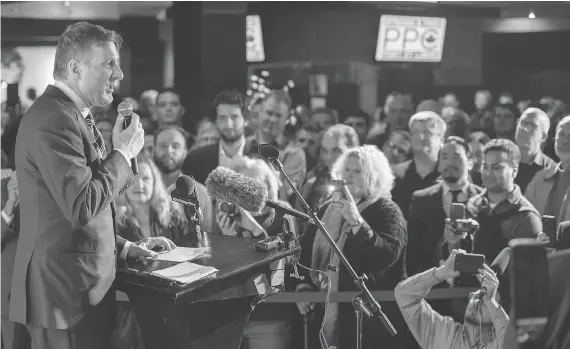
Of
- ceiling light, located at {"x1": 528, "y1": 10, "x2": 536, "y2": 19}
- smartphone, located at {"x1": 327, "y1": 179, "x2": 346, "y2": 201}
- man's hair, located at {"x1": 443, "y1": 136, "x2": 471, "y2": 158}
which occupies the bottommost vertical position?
smartphone, located at {"x1": 327, "y1": 179, "x2": 346, "y2": 201}

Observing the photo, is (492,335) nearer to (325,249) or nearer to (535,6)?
(325,249)

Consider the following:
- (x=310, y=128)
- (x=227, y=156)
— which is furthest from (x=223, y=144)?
(x=310, y=128)

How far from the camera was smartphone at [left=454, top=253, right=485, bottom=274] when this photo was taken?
2939mm

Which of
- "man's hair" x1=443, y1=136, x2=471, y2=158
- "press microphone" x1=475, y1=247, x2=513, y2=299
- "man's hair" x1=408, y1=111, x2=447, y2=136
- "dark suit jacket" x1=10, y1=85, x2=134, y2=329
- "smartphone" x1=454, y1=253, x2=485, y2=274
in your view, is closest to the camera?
"dark suit jacket" x1=10, y1=85, x2=134, y2=329

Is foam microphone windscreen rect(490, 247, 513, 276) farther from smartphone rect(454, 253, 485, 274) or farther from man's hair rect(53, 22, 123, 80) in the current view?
man's hair rect(53, 22, 123, 80)

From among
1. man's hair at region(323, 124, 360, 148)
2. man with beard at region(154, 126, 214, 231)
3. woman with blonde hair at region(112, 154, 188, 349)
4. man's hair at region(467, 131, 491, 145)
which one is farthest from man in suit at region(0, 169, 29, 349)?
man's hair at region(467, 131, 491, 145)

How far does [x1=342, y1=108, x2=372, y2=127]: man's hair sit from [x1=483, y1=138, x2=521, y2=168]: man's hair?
32.1 inches

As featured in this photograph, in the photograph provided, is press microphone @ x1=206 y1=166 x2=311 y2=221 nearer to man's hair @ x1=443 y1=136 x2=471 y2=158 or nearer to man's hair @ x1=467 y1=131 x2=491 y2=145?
man's hair @ x1=443 y1=136 x2=471 y2=158

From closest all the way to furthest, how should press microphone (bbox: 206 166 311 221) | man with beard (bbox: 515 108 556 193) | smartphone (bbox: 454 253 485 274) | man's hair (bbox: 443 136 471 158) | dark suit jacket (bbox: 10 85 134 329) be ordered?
dark suit jacket (bbox: 10 85 134 329)
press microphone (bbox: 206 166 311 221)
smartphone (bbox: 454 253 485 274)
man with beard (bbox: 515 108 556 193)
man's hair (bbox: 443 136 471 158)

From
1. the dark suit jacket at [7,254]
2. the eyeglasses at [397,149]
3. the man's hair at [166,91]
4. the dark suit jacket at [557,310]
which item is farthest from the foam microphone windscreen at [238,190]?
the eyeglasses at [397,149]

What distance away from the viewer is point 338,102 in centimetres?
384

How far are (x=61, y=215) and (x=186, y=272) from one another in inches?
17.1

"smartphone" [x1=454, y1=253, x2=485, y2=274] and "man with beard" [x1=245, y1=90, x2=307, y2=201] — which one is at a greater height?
"man with beard" [x1=245, y1=90, x2=307, y2=201]

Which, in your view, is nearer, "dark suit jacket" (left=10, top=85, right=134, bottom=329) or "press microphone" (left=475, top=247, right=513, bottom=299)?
"dark suit jacket" (left=10, top=85, right=134, bottom=329)
